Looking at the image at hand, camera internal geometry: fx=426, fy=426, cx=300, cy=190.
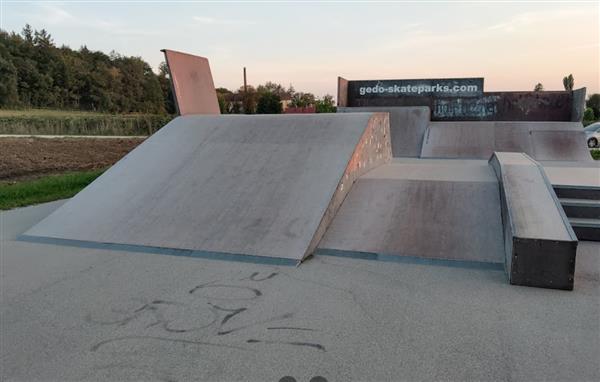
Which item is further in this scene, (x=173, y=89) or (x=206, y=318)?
(x=173, y=89)

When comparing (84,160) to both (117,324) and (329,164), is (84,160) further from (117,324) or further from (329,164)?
(117,324)

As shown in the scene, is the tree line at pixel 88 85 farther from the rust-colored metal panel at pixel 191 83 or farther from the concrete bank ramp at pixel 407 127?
the rust-colored metal panel at pixel 191 83

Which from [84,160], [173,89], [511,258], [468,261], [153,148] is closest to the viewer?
[511,258]

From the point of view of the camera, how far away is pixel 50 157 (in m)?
16.0

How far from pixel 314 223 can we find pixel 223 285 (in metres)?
1.48

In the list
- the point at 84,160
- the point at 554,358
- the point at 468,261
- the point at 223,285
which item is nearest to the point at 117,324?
the point at 223,285

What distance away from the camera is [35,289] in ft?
13.1

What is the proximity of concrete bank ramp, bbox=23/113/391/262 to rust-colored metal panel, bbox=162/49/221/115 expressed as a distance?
1.63 m

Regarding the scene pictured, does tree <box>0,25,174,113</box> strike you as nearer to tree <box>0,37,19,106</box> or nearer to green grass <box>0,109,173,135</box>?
tree <box>0,37,19,106</box>

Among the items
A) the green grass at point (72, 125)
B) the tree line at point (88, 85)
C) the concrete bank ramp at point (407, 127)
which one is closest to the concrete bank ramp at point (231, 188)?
the concrete bank ramp at point (407, 127)

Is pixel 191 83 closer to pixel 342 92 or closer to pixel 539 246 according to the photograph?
pixel 539 246

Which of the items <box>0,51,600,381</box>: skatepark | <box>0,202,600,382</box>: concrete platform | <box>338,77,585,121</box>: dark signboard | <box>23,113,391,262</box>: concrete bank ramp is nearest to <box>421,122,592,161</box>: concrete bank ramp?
<box>338,77,585,121</box>: dark signboard

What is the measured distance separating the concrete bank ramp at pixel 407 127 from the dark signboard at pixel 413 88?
935mm

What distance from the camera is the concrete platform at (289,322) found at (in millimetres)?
2639
